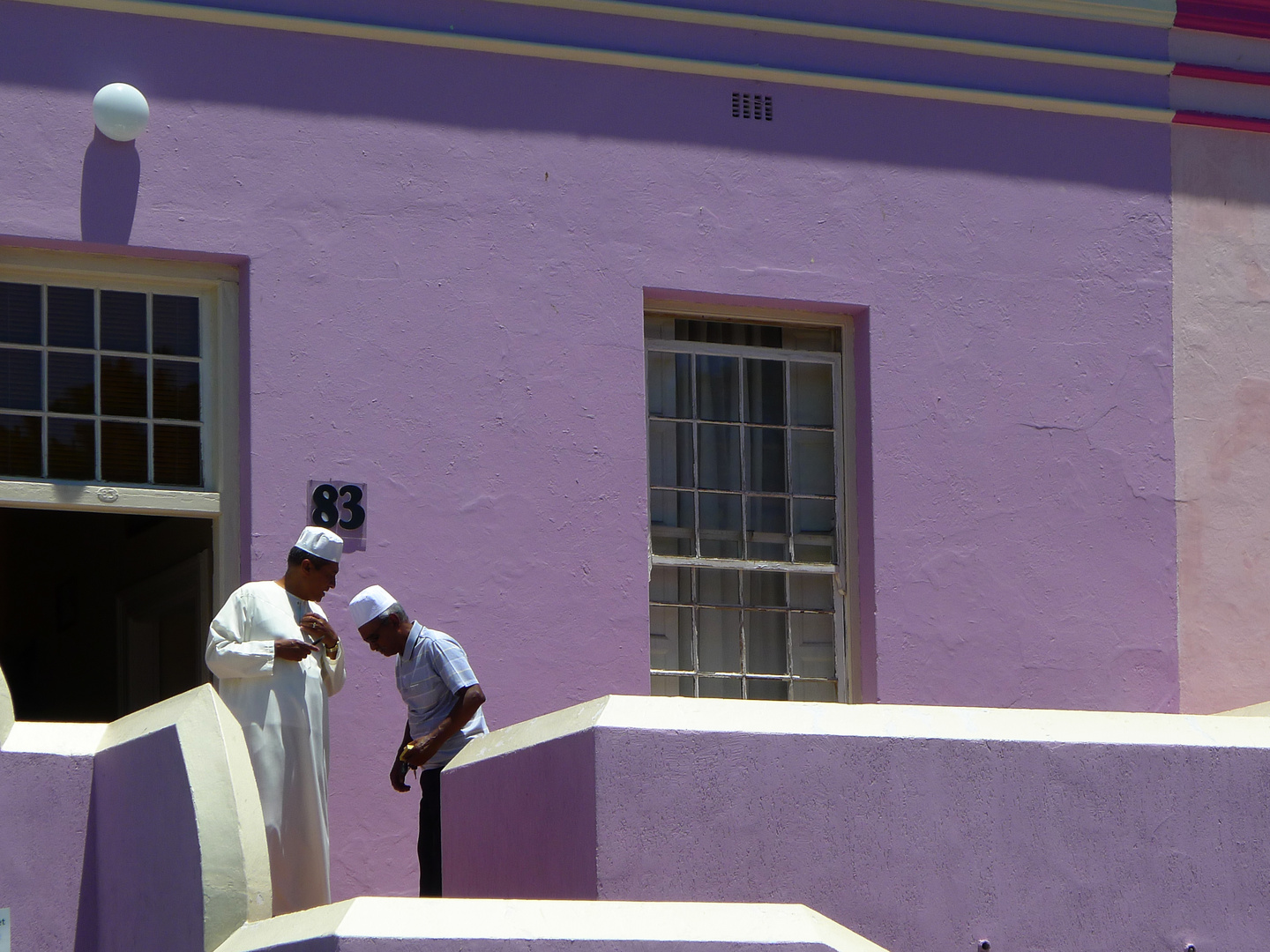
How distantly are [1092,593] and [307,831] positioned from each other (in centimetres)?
415

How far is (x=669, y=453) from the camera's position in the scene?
977 centimetres

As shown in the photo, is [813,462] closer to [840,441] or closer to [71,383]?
[840,441]

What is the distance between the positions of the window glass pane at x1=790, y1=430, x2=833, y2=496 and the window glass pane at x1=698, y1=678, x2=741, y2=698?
0.97 meters

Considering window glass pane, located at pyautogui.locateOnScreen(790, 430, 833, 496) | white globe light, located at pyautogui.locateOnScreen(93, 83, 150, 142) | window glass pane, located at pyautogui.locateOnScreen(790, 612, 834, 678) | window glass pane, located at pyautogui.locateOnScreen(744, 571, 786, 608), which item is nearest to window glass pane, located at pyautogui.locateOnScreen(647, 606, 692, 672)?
window glass pane, located at pyautogui.locateOnScreen(744, 571, 786, 608)

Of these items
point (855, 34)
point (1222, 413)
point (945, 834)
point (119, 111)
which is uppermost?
point (855, 34)

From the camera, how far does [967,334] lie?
9.94 meters

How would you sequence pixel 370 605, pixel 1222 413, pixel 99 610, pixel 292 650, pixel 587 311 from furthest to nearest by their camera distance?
pixel 99 610
pixel 1222 413
pixel 587 311
pixel 370 605
pixel 292 650

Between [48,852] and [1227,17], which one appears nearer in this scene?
[48,852]

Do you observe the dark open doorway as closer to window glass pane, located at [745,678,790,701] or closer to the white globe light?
the white globe light

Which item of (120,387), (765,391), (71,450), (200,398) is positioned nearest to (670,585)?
(765,391)

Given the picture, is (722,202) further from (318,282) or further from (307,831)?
(307,831)

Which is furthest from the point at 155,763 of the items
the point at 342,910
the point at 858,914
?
the point at 858,914

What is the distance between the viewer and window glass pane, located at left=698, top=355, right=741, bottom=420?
985 cm

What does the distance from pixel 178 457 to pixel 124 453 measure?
0.23m
